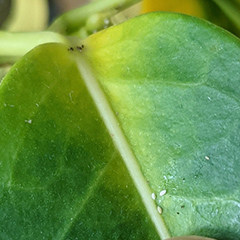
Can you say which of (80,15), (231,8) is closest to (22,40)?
(80,15)

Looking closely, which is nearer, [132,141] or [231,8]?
[132,141]

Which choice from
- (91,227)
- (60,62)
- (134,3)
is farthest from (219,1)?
(91,227)

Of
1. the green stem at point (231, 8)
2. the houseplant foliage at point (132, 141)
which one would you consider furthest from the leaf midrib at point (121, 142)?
the green stem at point (231, 8)

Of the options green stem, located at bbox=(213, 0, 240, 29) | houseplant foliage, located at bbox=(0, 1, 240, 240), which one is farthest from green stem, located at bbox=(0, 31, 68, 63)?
green stem, located at bbox=(213, 0, 240, 29)

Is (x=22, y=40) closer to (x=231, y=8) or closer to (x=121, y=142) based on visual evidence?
(x=121, y=142)

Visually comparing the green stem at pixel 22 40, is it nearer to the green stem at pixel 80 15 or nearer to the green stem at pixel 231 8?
the green stem at pixel 80 15

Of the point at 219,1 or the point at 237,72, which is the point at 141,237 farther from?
the point at 219,1
